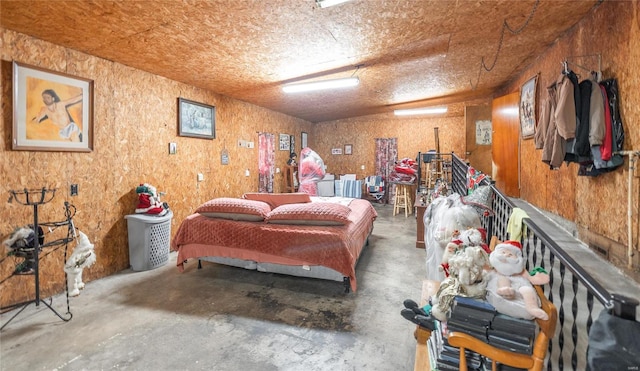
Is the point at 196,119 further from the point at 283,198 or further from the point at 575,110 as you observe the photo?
the point at 575,110

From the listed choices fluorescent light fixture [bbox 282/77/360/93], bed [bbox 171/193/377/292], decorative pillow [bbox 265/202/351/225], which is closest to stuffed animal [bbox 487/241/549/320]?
bed [bbox 171/193/377/292]

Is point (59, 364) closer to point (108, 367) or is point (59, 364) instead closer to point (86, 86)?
point (108, 367)

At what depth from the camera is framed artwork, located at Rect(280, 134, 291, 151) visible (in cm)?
725

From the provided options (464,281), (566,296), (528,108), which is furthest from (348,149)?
(464,281)

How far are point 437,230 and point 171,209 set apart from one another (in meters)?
3.71

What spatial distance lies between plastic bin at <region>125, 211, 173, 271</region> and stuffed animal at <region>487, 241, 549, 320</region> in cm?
358

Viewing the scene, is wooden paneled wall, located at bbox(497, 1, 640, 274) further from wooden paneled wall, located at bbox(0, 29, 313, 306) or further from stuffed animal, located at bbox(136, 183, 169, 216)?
wooden paneled wall, located at bbox(0, 29, 313, 306)

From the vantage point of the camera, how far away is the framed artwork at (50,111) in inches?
102

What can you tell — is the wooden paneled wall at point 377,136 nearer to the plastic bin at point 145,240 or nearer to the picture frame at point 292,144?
the picture frame at point 292,144

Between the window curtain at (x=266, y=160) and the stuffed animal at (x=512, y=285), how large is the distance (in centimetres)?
548

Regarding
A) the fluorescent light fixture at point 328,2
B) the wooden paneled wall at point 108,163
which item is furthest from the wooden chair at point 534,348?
the wooden paneled wall at point 108,163

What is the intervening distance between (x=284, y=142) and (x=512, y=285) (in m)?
6.60

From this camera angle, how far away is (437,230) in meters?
2.21

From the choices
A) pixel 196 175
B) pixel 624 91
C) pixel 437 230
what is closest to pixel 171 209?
pixel 196 175
